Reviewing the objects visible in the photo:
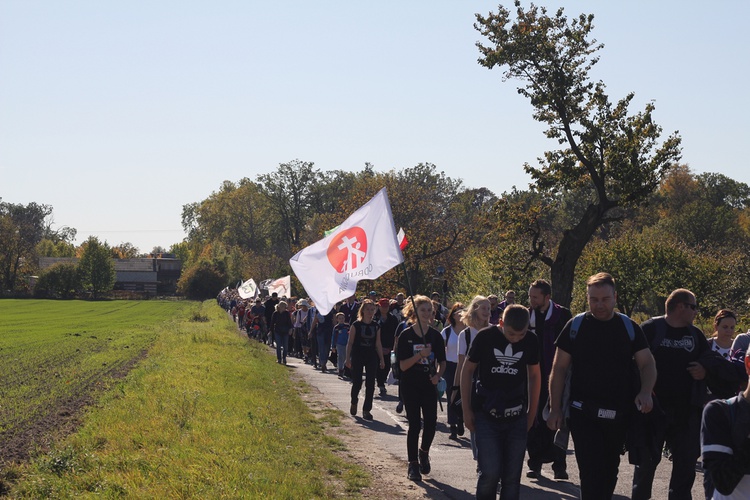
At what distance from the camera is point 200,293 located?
13562cm

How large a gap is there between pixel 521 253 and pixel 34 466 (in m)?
30.1

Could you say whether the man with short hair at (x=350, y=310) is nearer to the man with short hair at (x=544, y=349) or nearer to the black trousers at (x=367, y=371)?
the black trousers at (x=367, y=371)

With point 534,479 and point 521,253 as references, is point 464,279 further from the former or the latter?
point 534,479

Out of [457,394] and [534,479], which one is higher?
[457,394]

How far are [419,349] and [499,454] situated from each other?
9.43 feet

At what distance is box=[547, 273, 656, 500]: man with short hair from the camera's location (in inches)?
263

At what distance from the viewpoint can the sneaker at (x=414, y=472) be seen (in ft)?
31.6

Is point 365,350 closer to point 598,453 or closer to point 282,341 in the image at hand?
point 598,453

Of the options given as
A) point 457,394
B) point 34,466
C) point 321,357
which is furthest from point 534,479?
point 321,357

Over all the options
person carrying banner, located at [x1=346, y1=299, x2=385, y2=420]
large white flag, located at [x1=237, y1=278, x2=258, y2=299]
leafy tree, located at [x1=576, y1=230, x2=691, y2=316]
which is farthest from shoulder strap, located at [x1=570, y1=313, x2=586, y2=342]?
large white flag, located at [x1=237, y1=278, x2=258, y2=299]

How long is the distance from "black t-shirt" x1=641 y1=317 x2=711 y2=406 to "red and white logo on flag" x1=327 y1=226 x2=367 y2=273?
476cm

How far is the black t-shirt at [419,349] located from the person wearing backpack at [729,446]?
6023 millimetres

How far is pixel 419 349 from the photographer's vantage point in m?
10.0

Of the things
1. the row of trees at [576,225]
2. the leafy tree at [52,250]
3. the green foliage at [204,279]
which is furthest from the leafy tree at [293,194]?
the leafy tree at [52,250]
